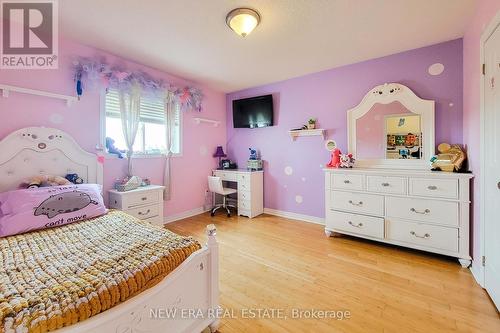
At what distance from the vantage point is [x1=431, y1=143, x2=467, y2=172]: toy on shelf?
7.50 ft

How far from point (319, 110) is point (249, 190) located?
5.72 ft

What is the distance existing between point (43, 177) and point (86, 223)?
0.84m

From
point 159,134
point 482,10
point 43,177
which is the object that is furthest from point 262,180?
point 482,10

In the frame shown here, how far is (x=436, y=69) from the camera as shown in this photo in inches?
103

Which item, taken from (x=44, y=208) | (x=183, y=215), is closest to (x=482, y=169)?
(x=44, y=208)

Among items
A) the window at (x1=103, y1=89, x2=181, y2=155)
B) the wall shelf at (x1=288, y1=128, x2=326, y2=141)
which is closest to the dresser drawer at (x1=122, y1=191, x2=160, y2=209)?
the window at (x1=103, y1=89, x2=181, y2=155)

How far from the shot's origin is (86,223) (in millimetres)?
1875

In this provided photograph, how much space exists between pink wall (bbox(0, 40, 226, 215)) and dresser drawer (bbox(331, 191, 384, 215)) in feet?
7.87

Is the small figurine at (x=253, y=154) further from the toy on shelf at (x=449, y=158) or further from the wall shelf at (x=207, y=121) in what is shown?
the toy on shelf at (x=449, y=158)

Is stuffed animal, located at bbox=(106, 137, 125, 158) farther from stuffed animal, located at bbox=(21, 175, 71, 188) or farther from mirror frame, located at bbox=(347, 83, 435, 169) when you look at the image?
mirror frame, located at bbox=(347, 83, 435, 169)

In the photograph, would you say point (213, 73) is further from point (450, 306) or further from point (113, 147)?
point (450, 306)

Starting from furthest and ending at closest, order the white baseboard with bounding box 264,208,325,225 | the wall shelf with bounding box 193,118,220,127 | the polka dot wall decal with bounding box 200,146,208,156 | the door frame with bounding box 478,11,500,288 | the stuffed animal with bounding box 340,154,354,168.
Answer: the polka dot wall decal with bounding box 200,146,208,156
the wall shelf with bounding box 193,118,220,127
the white baseboard with bounding box 264,208,325,225
the stuffed animal with bounding box 340,154,354,168
the door frame with bounding box 478,11,500,288

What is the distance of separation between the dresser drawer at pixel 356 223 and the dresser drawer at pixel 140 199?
2.33 metres

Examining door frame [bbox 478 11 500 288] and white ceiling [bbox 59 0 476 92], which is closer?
door frame [bbox 478 11 500 288]
